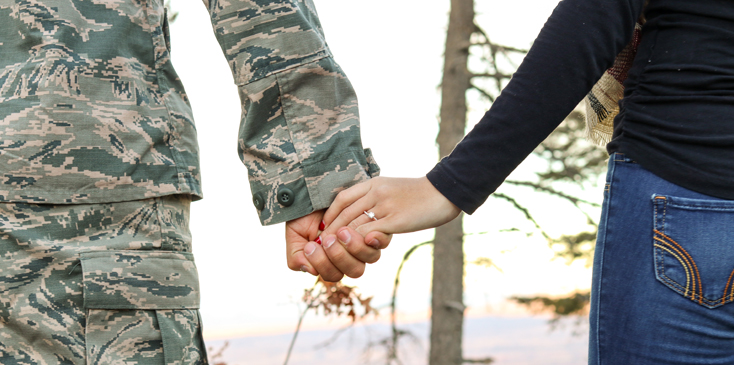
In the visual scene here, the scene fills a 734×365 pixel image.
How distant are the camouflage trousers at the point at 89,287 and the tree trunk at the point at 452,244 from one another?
403 centimetres

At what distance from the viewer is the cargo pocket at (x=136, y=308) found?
1284 mm

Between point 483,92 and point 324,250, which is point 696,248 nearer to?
point 324,250

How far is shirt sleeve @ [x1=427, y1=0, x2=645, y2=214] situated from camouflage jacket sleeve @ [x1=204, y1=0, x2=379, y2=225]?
48 centimetres

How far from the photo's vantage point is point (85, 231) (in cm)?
131

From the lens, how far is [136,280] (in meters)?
1.32

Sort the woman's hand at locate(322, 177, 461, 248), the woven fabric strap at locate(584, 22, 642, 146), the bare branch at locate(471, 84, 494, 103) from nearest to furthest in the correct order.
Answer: the woven fabric strap at locate(584, 22, 642, 146)
the woman's hand at locate(322, 177, 461, 248)
the bare branch at locate(471, 84, 494, 103)

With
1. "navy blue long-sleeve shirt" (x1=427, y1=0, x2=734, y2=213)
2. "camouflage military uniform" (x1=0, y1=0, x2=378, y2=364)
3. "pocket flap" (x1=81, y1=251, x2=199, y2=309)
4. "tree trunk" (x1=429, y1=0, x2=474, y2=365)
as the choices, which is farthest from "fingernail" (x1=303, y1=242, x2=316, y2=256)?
"tree trunk" (x1=429, y1=0, x2=474, y2=365)

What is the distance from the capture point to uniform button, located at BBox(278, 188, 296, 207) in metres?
1.55

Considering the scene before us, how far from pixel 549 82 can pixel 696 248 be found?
1.35 feet

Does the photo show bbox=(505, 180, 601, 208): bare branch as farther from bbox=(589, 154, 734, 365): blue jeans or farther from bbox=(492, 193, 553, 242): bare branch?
bbox=(589, 154, 734, 365): blue jeans

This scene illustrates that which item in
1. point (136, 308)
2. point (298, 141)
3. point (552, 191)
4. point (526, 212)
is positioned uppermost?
point (552, 191)

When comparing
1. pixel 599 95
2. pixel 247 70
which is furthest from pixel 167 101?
pixel 599 95

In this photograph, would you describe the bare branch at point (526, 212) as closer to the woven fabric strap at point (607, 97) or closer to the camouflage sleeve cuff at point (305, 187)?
the woven fabric strap at point (607, 97)

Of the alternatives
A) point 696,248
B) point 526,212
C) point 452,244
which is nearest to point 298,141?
point 696,248
